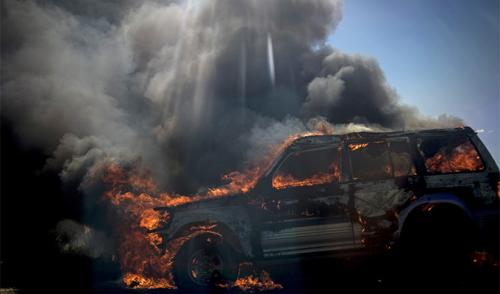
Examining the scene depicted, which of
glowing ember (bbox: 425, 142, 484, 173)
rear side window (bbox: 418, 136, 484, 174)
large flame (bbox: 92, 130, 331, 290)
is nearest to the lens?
glowing ember (bbox: 425, 142, 484, 173)

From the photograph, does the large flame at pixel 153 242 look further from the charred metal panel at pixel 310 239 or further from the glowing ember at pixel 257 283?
the charred metal panel at pixel 310 239

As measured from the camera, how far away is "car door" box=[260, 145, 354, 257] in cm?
438

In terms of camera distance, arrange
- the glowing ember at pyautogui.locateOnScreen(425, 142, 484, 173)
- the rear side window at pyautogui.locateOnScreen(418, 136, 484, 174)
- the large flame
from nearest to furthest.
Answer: the glowing ember at pyautogui.locateOnScreen(425, 142, 484, 173), the rear side window at pyautogui.locateOnScreen(418, 136, 484, 174), the large flame

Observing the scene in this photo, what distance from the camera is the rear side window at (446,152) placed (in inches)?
183

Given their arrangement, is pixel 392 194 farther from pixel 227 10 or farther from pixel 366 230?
pixel 227 10

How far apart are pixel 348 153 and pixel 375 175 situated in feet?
1.60

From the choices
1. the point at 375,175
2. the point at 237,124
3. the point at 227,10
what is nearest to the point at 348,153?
the point at 375,175

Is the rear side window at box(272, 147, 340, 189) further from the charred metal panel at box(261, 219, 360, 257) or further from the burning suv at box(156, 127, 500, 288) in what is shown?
the charred metal panel at box(261, 219, 360, 257)

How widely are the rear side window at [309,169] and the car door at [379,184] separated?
28 centimetres

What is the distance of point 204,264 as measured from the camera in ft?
15.5

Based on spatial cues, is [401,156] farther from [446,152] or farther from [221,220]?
[221,220]

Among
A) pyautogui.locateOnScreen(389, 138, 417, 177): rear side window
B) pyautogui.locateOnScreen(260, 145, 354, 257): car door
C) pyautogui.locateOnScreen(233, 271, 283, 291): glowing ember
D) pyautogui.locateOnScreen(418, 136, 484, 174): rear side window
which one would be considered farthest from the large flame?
pyautogui.locateOnScreen(418, 136, 484, 174): rear side window

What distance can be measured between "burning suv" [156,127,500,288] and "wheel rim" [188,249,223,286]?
14mm

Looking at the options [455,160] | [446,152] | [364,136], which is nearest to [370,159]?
[364,136]
